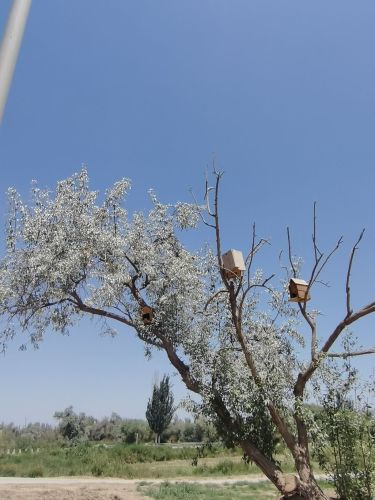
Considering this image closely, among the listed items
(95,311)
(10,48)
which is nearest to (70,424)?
(95,311)

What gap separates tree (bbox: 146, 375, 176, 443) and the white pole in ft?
119

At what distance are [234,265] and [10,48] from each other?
6444mm

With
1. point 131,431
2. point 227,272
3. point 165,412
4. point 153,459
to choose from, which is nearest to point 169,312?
point 227,272

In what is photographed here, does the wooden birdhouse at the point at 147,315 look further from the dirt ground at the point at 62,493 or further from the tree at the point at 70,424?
the tree at the point at 70,424

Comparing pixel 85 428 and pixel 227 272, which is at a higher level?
pixel 227 272

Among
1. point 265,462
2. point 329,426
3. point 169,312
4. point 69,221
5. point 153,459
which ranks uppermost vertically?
point 69,221

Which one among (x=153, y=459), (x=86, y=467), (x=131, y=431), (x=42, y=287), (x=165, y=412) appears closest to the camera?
(x=42, y=287)

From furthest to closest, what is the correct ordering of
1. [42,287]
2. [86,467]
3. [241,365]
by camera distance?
[86,467], [42,287], [241,365]

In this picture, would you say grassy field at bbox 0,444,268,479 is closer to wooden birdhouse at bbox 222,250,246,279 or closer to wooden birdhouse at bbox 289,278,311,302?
wooden birdhouse at bbox 289,278,311,302

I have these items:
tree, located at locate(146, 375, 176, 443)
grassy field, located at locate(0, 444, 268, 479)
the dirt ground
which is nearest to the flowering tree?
the dirt ground

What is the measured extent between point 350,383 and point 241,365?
216 centimetres

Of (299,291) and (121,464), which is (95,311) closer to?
(299,291)

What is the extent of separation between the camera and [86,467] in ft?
67.1

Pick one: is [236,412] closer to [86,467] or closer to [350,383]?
[350,383]
